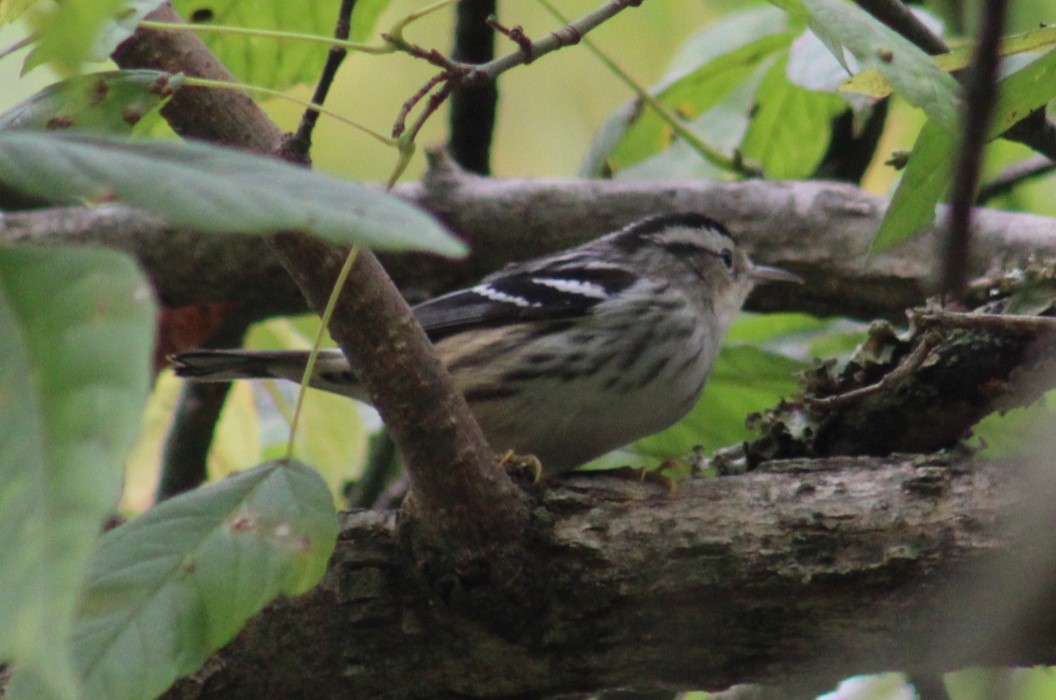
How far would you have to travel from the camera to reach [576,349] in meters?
4.15

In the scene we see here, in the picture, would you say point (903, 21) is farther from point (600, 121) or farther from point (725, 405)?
point (600, 121)

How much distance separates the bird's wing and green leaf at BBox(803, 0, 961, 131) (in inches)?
91.9

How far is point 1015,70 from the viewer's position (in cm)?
234

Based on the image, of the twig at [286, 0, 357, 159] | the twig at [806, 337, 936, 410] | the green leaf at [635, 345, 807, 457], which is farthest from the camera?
the green leaf at [635, 345, 807, 457]

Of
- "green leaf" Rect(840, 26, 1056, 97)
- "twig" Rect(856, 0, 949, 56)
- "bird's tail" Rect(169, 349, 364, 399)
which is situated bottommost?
"green leaf" Rect(840, 26, 1056, 97)

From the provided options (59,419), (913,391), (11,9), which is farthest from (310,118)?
(913,391)

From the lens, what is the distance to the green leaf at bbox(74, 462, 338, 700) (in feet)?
6.51

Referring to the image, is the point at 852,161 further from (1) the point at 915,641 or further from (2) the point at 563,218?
(1) the point at 915,641

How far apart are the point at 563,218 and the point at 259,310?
122 cm

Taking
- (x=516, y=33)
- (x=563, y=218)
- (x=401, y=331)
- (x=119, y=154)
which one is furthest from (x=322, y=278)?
(x=563, y=218)

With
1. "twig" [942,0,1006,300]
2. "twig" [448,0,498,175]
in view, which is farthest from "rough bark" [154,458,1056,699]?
"twig" [942,0,1006,300]

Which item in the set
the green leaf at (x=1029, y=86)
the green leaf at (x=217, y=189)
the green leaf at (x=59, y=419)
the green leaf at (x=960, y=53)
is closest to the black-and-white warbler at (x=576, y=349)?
the green leaf at (x=960, y=53)

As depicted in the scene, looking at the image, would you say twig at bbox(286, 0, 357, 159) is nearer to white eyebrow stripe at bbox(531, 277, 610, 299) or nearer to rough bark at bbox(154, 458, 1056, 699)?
rough bark at bbox(154, 458, 1056, 699)

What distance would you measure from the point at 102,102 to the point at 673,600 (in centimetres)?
162
